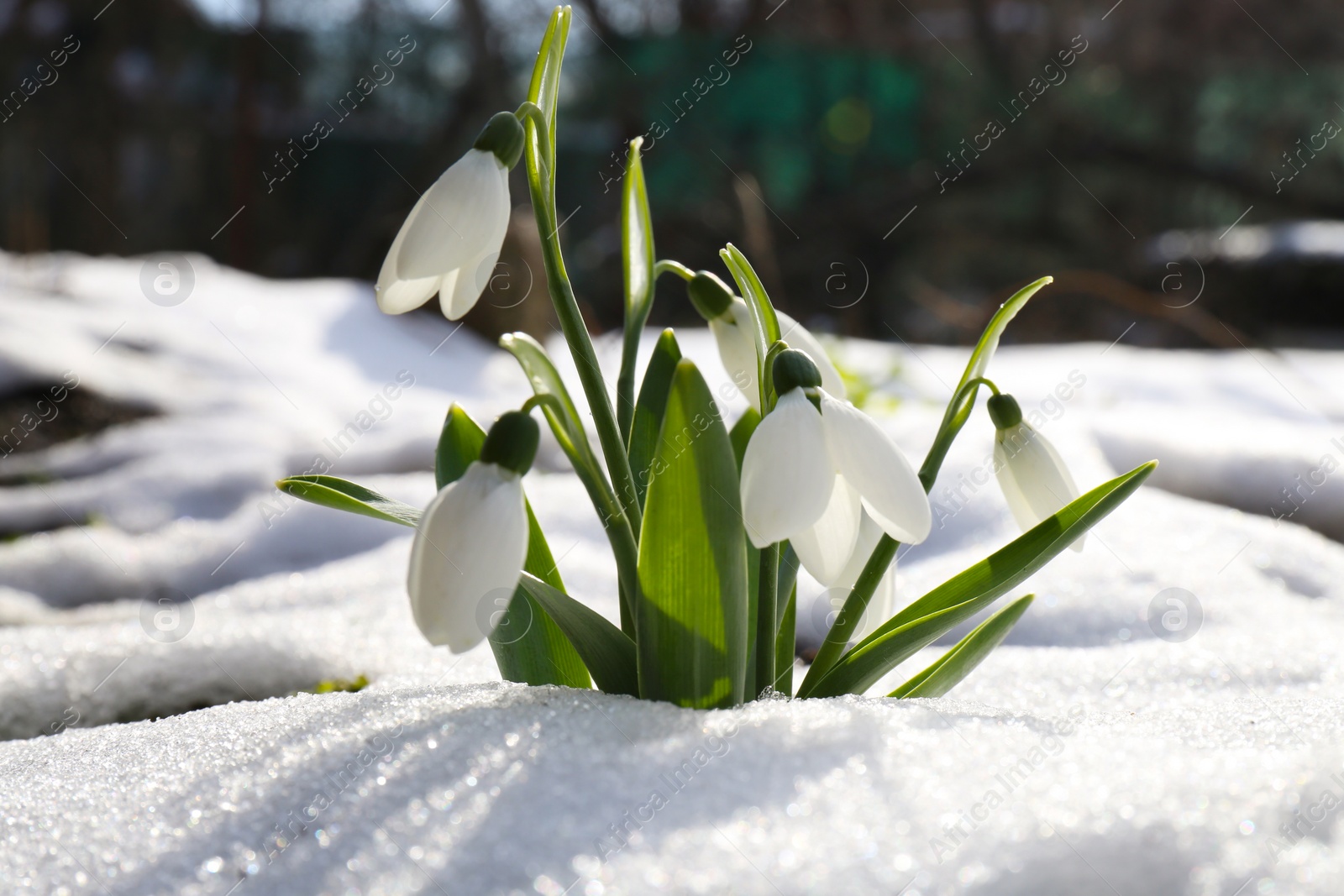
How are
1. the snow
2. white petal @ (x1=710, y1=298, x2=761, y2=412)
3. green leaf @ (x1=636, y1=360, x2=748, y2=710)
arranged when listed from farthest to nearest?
white petal @ (x1=710, y1=298, x2=761, y2=412)
green leaf @ (x1=636, y1=360, x2=748, y2=710)
the snow

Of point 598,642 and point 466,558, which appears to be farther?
point 598,642

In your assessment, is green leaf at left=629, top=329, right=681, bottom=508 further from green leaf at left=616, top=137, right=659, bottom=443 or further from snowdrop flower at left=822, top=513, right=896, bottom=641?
snowdrop flower at left=822, top=513, right=896, bottom=641

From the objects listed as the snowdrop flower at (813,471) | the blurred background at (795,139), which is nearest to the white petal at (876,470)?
the snowdrop flower at (813,471)

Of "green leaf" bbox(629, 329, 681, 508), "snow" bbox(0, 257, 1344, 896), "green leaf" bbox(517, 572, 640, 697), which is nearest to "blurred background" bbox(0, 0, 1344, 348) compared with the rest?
"snow" bbox(0, 257, 1344, 896)

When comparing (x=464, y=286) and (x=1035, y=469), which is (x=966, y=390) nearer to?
(x=1035, y=469)

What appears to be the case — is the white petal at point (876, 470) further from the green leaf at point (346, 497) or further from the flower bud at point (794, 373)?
the green leaf at point (346, 497)

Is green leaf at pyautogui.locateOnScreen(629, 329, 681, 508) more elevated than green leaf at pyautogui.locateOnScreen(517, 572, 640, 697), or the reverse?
green leaf at pyautogui.locateOnScreen(629, 329, 681, 508)

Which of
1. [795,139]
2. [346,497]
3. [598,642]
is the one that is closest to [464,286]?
[346,497]
